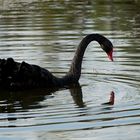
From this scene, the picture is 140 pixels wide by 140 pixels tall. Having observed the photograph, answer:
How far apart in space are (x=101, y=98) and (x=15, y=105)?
0.96 meters

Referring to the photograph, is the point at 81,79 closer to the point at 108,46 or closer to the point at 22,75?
the point at 108,46

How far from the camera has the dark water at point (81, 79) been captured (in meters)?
6.41

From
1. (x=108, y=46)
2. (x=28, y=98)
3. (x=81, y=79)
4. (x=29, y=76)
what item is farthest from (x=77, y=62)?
(x=28, y=98)

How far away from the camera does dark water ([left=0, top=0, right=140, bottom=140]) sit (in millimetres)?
6410

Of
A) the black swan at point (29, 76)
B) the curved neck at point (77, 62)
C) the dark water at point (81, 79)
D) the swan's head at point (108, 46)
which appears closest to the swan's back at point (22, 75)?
the black swan at point (29, 76)

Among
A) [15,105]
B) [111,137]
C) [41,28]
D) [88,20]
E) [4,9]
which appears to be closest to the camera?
[111,137]

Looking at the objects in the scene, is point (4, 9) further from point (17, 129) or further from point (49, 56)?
point (17, 129)

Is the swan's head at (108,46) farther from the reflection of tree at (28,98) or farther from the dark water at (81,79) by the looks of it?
the reflection of tree at (28,98)

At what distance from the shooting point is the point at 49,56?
10.7 metres

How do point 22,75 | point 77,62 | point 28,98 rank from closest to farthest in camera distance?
point 28,98 → point 22,75 → point 77,62

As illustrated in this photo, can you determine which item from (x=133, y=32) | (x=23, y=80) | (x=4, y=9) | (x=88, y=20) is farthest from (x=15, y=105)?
(x=4, y=9)

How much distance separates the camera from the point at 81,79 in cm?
925

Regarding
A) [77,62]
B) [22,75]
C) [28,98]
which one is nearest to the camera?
[28,98]

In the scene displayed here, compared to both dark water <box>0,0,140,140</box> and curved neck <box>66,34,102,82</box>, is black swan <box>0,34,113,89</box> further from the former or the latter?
dark water <box>0,0,140,140</box>
